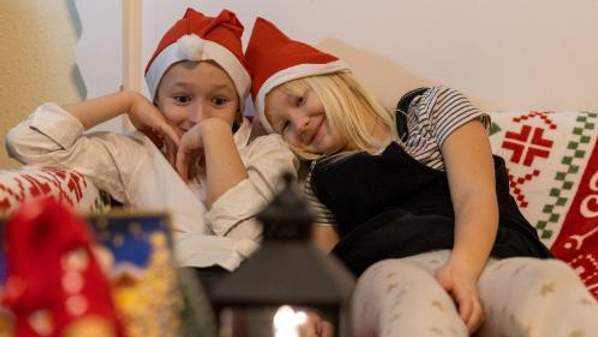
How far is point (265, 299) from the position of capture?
41 centimetres

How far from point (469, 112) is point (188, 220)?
0.51 meters

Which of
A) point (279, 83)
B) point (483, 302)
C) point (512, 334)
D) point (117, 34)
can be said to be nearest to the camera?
point (512, 334)

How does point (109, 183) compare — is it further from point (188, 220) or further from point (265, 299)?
point (265, 299)

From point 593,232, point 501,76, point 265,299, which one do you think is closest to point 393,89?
point 501,76

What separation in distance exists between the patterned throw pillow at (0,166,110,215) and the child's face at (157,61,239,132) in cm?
20

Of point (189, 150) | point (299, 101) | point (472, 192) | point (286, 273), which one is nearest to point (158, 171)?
point (189, 150)

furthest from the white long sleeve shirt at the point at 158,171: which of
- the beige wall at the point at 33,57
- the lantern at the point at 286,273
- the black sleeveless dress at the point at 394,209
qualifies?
the lantern at the point at 286,273

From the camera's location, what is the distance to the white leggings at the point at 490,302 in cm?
82

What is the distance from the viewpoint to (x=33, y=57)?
1.64 metres

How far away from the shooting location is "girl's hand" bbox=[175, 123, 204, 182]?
1.26m

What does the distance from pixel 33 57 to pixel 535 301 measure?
125cm

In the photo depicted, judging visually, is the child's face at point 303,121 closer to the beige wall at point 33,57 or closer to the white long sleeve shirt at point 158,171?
the white long sleeve shirt at point 158,171

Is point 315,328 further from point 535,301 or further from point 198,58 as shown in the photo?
point 198,58

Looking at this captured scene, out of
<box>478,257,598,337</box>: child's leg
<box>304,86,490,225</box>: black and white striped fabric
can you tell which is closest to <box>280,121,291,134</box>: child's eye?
<box>304,86,490,225</box>: black and white striped fabric
